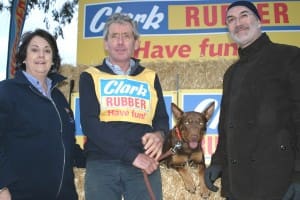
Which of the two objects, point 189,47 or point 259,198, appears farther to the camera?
point 189,47

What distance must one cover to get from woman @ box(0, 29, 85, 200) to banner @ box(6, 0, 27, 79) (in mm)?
2989

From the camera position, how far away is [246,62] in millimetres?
3268

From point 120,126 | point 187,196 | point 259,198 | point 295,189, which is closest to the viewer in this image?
point 295,189

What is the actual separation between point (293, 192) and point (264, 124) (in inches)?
18.2

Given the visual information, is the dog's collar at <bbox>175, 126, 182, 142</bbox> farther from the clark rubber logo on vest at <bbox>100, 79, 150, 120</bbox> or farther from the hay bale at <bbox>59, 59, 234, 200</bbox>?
the clark rubber logo on vest at <bbox>100, 79, 150, 120</bbox>

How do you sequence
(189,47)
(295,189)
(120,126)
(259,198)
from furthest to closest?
1. (189,47)
2. (120,126)
3. (259,198)
4. (295,189)

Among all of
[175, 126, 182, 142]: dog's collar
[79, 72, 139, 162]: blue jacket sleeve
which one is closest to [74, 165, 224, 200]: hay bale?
[175, 126, 182, 142]: dog's collar

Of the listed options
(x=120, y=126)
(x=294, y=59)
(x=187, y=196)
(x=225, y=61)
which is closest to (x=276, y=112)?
(x=294, y=59)

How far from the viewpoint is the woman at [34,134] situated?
294cm

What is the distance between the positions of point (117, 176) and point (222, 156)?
2.86ft

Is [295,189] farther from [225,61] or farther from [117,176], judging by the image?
[225,61]

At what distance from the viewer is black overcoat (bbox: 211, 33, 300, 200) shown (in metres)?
2.86

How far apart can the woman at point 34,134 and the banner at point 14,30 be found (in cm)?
299

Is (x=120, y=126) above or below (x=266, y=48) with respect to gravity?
below
